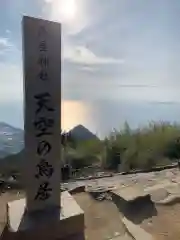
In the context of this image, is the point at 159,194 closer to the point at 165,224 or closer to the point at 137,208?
the point at 137,208

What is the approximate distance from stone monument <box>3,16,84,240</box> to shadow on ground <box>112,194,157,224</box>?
4.62 feet

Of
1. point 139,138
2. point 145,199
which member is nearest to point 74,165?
point 139,138

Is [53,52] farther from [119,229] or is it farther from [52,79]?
[119,229]

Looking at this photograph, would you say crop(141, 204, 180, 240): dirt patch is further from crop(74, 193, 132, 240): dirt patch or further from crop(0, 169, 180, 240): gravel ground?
crop(74, 193, 132, 240): dirt patch

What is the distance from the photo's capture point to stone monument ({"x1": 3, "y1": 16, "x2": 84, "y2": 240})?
3.21 metres

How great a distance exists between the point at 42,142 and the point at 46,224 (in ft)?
3.03

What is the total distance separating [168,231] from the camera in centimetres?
416

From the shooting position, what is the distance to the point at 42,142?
3354 millimetres

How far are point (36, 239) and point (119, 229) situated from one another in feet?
4.63

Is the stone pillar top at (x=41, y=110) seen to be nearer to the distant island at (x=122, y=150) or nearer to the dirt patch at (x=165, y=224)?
the dirt patch at (x=165, y=224)

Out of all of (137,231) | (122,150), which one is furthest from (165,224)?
(122,150)

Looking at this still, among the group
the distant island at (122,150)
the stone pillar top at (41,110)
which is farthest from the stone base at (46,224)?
the distant island at (122,150)

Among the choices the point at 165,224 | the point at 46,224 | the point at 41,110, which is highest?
the point at 41,110

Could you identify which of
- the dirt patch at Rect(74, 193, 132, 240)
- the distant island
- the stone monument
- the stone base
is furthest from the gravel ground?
the distant island
